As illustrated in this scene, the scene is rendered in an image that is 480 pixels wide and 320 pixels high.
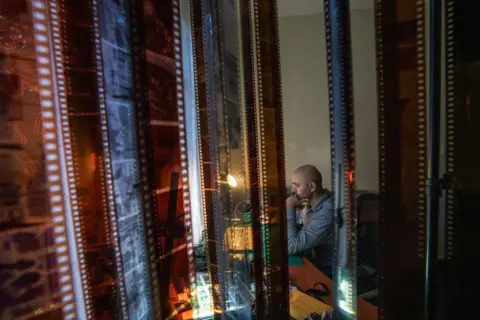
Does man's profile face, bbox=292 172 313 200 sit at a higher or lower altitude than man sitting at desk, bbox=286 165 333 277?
higher

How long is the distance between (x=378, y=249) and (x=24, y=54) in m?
0.80

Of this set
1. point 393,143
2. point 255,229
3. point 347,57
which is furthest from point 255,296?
point 347,57

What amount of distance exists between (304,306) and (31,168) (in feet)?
2.70

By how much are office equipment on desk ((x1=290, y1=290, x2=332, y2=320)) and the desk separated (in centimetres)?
6

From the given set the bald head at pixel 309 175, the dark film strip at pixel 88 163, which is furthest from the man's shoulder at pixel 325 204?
the dark film strip at pixel 88 163

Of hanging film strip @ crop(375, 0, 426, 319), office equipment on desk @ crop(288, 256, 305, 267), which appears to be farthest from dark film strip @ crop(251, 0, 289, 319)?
office equipment on desk @ crop(288, 256, 305, 267)

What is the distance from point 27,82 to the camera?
46 centimetres

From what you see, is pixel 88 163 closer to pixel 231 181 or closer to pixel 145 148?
pixel 145 148

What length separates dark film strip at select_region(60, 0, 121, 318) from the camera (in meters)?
0.56

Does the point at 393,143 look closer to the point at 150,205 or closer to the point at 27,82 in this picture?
the point at 150,205

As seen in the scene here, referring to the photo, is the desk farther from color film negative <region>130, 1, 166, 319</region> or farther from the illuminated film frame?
color film negative <region>130, 1, 166, 319</region>

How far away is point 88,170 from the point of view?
23.0 inches

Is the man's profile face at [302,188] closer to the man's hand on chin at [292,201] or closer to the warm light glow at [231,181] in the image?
the man's hand on chin at [292,201]

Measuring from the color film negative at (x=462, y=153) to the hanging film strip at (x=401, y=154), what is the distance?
12cm
